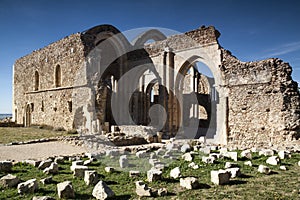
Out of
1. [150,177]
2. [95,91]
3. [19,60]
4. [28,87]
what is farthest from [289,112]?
[19,60]

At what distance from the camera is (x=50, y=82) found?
20.0 metres

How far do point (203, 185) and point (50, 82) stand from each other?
58.6 feet

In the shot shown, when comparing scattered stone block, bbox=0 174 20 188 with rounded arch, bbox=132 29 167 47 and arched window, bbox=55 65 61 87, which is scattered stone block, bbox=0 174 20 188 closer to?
arched window, bbox=55 65 61 87

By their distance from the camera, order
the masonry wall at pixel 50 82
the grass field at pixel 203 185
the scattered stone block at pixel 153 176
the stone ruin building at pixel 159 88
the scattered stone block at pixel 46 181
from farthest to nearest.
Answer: the masonry wall at pixel 50 82 → the stone ruin building at pixel 159 88 → the scattered stone block at pixel 153 176 → the scattered stone block at pixel 46 181 → the grass field at pixel 203 185

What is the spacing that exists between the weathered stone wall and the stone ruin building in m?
0.04

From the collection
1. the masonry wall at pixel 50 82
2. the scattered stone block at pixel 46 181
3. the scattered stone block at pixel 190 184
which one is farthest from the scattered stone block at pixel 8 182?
the masonry wall at pixel 50 82

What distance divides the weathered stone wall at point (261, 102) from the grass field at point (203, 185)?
15.4 ft

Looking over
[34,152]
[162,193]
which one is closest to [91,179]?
[162,193]

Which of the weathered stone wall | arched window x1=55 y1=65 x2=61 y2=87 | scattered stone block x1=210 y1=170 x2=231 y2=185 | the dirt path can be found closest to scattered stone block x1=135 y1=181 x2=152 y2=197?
scattered stone block x1=210 y1=170 x2=231 y2=185

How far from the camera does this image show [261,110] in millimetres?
11227

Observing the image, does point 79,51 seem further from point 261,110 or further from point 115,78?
point 261,110

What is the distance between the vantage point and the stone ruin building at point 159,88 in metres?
11.1

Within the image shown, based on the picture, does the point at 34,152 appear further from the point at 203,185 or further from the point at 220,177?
the point at 220,177

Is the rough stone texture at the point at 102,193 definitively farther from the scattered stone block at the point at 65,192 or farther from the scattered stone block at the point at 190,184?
the scattered stone block at the point at 190,184
